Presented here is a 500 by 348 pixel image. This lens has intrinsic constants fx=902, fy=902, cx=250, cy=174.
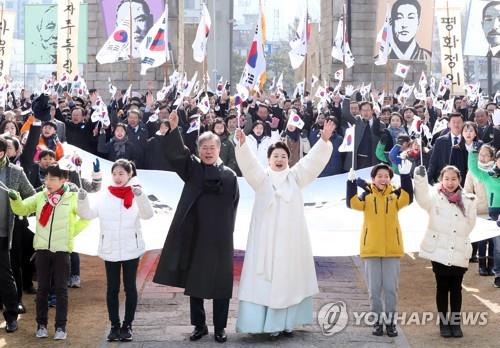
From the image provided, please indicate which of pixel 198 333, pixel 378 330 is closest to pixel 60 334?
pixel 198 333

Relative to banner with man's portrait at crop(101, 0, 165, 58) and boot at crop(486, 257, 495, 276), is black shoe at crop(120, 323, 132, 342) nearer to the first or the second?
boot at crop(486, 257, 495, 276)

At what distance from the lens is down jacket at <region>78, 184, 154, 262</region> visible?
7523 mm

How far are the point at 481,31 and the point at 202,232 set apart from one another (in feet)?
63.3

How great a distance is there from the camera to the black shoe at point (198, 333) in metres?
7.56

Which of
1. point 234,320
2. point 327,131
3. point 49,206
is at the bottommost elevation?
A: point 234,320

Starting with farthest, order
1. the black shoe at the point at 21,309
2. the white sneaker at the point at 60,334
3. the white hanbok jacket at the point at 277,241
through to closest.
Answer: the black shoe at the point at 21,309
the white sneaker at the point at 60,334
the white hanbok jacket at the point at 277,241

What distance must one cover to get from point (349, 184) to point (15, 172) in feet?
9.79

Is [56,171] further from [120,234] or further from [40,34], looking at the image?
[40,34]

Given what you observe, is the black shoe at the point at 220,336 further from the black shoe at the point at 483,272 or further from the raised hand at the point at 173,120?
the black shoe at the point at 483,272

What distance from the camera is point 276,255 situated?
7379mm

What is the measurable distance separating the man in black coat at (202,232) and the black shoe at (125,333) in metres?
0.50

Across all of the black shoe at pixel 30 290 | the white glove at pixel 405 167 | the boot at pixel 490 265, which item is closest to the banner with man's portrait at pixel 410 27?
the boot at pixel 490 265

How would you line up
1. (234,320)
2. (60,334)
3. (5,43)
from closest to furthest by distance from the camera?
(60,334) < (234,320) < (5,43)

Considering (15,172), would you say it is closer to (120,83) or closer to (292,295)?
(292,295)
